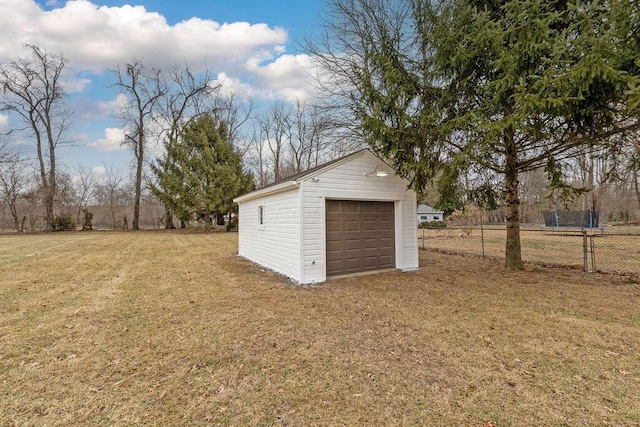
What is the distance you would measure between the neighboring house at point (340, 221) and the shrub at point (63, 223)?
24.5 meters

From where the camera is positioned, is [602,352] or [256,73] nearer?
[602,352]

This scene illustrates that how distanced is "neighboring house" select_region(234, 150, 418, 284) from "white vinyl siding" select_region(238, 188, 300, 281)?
0.08 ft

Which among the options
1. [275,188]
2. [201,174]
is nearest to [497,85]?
[275,188]

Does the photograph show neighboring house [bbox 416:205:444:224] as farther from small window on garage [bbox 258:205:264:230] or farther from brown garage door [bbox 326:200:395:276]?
small window on garage [bbox 258:205:264:230]

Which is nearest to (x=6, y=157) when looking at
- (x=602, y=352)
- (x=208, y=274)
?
(x=208, y=274)

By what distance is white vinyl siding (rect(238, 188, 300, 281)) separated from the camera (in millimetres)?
6992

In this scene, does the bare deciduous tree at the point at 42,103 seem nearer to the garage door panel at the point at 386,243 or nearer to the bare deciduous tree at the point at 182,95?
the bare deciduous tree at the point at 182,95

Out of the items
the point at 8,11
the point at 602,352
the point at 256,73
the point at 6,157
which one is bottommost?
the point at 602,352

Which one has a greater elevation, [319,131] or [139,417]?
[319,131]

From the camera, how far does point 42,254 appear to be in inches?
425

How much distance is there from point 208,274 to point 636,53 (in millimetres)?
9339

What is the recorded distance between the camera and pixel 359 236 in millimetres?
7590

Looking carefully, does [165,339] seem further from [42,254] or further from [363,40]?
[42,254]

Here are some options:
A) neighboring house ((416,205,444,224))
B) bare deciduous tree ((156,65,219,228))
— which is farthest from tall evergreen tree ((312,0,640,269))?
neighboring house ((416,205,444,224))
